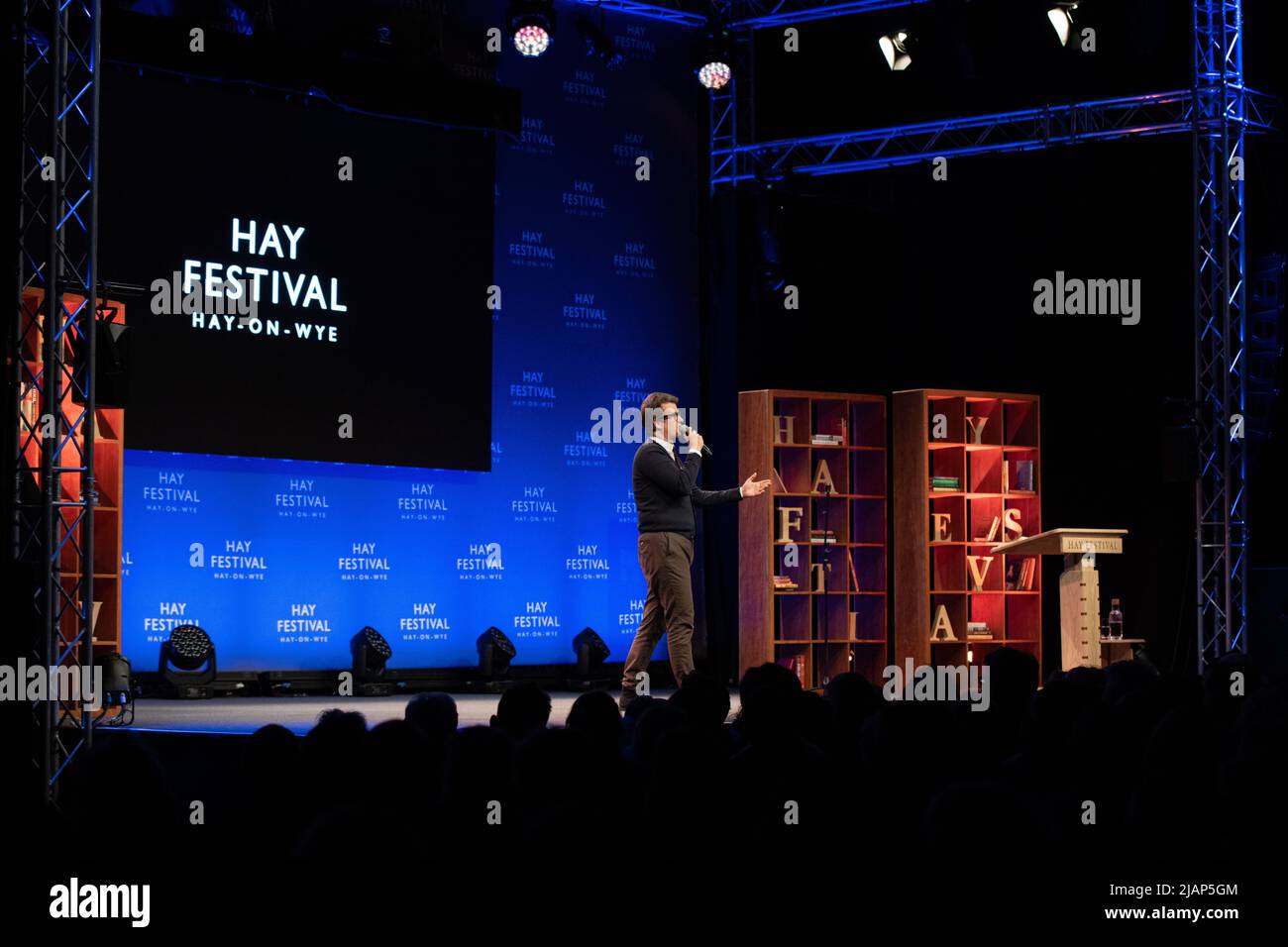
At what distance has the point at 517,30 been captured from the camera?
9.23 meters

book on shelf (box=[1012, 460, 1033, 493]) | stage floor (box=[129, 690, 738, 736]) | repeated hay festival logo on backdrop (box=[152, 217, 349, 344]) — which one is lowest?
stage floor (box=[129, 690, 738, 736])

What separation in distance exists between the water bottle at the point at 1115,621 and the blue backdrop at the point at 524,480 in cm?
287

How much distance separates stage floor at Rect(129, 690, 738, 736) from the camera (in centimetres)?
614

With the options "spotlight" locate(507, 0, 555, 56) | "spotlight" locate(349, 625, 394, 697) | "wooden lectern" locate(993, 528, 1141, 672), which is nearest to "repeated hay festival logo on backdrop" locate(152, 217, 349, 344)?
"spotlight" locate(507, 0, 555, 56)

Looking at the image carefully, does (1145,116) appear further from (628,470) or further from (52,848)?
(52,848)

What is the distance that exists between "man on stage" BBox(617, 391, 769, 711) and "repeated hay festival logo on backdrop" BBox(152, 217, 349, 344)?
10.6ft

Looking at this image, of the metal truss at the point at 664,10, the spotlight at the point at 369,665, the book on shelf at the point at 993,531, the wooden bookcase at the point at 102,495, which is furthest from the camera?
the metal truss at the point at 664,10

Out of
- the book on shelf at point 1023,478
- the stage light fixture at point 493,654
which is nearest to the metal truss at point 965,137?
the book on shelf at point 1023,478

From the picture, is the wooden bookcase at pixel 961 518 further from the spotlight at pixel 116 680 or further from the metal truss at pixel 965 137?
the spotlight at pixel 116 680

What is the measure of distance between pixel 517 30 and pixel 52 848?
748 centimetres

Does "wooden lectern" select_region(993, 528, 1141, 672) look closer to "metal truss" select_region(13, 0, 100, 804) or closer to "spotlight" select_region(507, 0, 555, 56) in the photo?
"spotlight" select_region(507, 0, 555, 56)

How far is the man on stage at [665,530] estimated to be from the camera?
6.71m

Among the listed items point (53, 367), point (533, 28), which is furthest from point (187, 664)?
point (533, 28)
